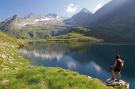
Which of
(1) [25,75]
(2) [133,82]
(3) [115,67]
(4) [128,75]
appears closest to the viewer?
(1) [25,75]

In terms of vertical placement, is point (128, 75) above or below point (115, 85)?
below

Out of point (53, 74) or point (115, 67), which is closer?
point (53, 74)

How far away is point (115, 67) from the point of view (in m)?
37.3

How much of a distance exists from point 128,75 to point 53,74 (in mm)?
59741

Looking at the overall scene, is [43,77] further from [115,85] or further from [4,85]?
[115,85]

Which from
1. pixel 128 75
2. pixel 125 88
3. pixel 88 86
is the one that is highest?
pixel 88 86

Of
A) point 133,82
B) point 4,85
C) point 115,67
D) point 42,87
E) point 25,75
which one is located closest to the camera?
point 42,87

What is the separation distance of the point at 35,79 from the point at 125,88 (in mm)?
16051

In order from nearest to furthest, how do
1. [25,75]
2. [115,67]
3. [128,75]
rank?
1. [25,75]
2. [115,67]
3. [128,75]

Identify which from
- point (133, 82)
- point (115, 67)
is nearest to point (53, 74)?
point (115, 67)

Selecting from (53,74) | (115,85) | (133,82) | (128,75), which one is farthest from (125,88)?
(128,75)

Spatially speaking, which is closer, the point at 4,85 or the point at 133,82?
the point at 4,85

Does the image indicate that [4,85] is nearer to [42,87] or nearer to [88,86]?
[42,87]

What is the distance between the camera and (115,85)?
34094mm
